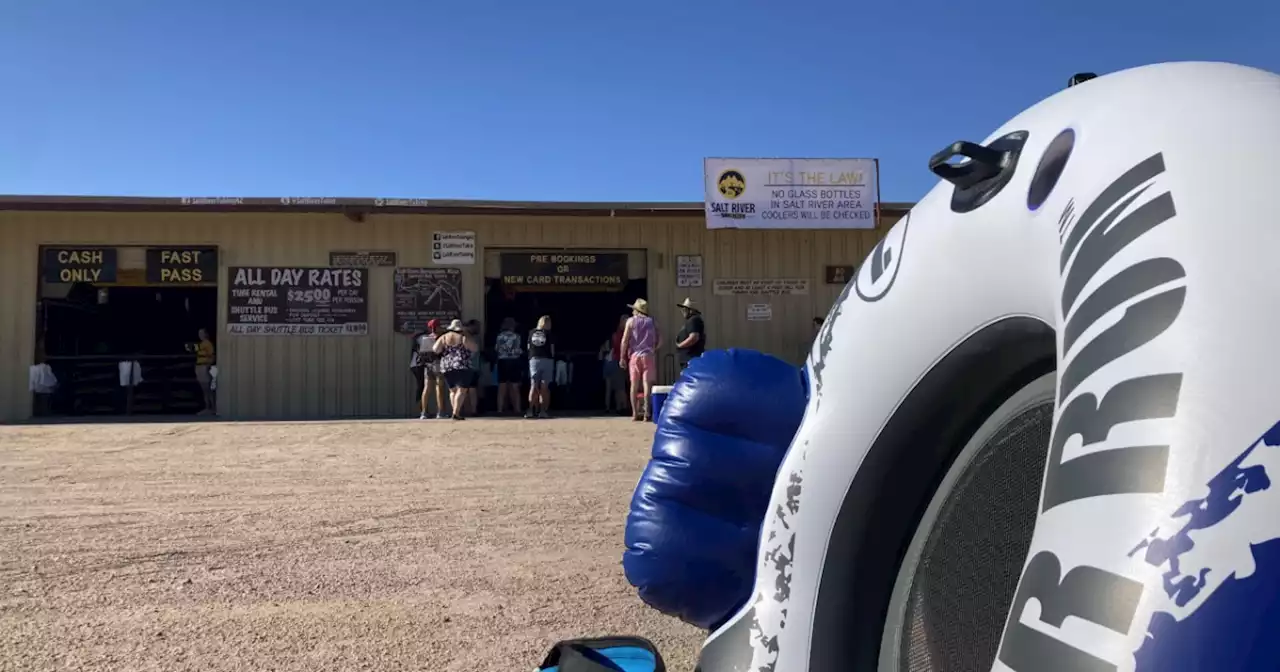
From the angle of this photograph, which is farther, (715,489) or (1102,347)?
(715,489)

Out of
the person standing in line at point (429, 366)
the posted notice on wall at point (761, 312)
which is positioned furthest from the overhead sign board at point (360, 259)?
the posted notice on wall at point (761, 312)

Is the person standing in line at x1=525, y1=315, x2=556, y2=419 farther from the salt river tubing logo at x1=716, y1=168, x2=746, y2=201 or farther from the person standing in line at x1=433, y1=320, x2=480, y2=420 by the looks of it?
the salt river tubing logo at x1=716, y1=168, x2=746, y2=201

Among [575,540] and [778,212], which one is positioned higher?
[778,212]

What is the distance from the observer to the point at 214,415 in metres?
12.6

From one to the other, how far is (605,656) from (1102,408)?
1723mm

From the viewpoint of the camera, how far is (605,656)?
2.32m

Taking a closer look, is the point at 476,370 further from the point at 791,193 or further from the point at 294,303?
the point at 791,193

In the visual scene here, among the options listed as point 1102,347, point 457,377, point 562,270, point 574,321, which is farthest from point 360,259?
point 1102,347

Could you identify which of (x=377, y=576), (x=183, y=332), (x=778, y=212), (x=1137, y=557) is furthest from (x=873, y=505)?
(x=183, y=332)

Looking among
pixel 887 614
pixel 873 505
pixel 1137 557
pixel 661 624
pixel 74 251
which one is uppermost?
pixel 74 251

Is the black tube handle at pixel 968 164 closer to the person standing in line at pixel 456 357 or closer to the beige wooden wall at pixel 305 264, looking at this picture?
the person standing in line at pixel 456 357

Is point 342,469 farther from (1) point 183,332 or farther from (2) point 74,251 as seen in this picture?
(1) point 183,332

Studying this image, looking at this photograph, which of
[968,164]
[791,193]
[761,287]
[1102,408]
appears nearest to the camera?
[1102,408]

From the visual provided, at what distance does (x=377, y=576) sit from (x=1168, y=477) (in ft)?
12.0
